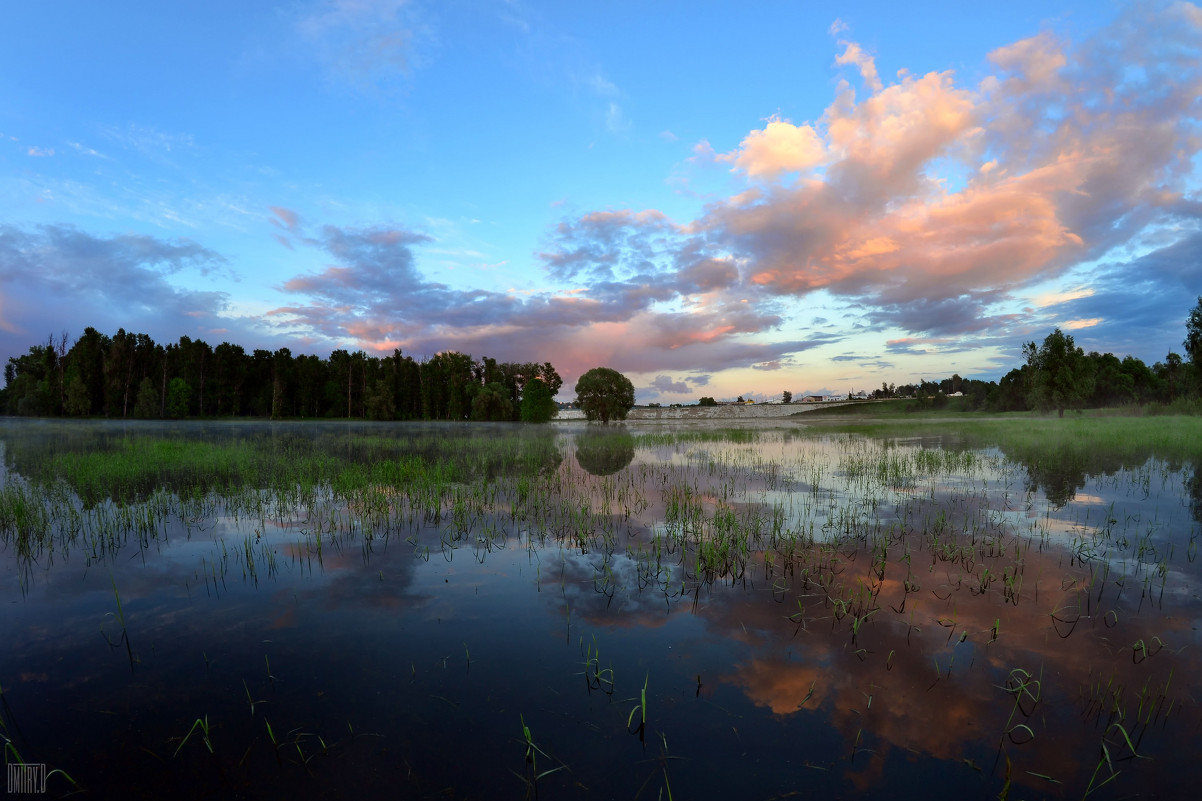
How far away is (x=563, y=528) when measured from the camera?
42.1 ft

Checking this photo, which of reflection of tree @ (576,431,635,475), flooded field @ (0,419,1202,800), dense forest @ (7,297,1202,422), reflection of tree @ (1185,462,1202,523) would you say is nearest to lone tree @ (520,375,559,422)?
dense forest @ (7,297,1202,422)

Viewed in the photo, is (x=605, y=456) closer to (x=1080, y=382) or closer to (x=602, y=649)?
(x=602, y=649)

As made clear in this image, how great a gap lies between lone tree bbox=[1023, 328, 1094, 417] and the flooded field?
67.3 meters

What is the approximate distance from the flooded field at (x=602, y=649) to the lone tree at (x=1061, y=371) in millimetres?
67306

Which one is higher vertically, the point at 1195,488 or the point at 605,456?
the point at 605,456

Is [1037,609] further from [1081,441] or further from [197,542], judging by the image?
[1081,441]

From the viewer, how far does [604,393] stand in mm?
69250

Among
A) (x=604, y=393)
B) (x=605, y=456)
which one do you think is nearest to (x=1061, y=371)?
(x=604, y=393)

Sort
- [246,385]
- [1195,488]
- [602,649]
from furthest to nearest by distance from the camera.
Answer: [246,385] → [1195,488] → [602,649]

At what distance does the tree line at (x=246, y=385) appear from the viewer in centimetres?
9356

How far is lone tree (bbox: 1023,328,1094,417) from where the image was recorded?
6594 centimetres

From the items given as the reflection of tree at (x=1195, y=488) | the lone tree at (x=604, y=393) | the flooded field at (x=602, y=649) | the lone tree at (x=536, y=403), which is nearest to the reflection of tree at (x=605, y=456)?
the flooded field at (x=602, y=649)

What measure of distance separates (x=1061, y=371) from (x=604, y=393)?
5963cm

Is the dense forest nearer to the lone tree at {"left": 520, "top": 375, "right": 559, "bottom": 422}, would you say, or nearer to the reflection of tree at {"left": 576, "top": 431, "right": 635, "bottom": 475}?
the lone tree at {"left": 520, "top": 375, "right": 559, "bottom": 422}
